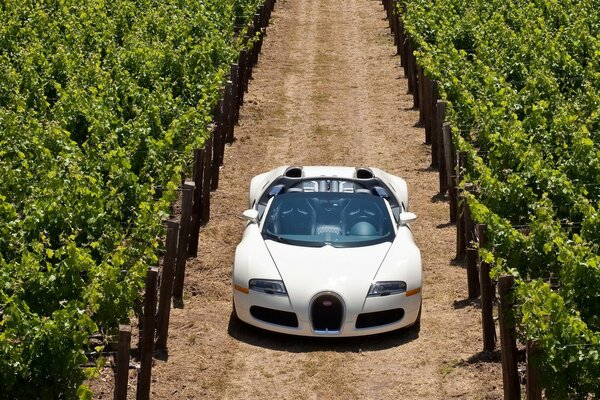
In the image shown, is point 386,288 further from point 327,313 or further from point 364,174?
point 364,174

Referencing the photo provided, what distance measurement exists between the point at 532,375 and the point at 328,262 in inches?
155

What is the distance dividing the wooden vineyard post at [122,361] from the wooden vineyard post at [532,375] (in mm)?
3574

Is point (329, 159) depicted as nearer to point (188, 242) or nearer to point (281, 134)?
point (281, 134)

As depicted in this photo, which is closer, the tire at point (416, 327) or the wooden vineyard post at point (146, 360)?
the wooden vineyard post at point (146, 360)

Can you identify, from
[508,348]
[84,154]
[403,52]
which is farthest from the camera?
[403,52]

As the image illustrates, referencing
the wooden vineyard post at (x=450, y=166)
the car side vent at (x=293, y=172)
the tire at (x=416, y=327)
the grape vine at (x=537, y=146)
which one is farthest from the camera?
the wooden vineyard post at (x=450, y=166)

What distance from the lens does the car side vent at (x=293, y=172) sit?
704 inches

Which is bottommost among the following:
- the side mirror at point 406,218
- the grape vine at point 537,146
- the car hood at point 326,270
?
the car hood at point 326,270

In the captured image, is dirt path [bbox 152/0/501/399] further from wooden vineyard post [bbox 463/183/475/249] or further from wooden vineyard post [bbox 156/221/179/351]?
wooden vineyard post [bbox 463/183/475/249]

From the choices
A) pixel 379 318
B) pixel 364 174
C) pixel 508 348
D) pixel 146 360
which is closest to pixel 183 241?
pixel 364 174

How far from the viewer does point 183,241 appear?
17.2 m

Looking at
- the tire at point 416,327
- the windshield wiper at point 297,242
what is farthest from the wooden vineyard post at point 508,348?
the windshield wiper at point 297,242

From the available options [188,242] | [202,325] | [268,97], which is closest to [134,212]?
[202,325]

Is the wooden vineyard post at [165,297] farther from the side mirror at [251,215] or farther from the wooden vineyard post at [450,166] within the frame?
the wooden vineyard post at [450,166]
